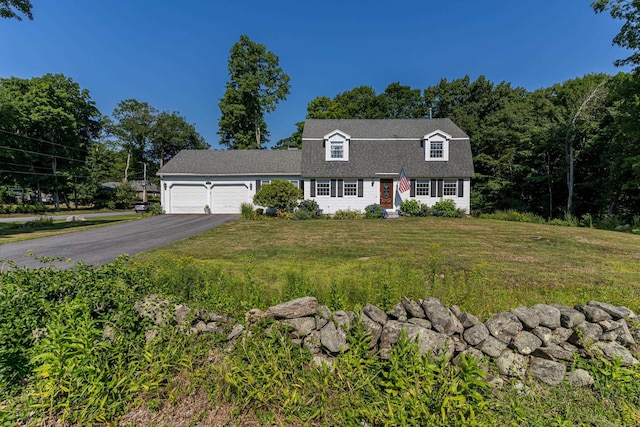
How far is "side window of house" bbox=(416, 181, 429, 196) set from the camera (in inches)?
758

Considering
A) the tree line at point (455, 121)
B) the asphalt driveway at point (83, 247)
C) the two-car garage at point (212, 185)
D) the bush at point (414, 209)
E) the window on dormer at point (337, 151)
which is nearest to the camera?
the asphalt driveway at point (83, 247)

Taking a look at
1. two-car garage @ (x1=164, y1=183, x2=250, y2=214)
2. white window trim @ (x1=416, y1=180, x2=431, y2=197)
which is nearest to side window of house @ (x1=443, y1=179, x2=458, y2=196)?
white window trim @ (x1=416, y1=180, x2=431, y2=197)

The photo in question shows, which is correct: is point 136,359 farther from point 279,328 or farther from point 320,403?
point 320,403

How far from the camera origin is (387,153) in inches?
800

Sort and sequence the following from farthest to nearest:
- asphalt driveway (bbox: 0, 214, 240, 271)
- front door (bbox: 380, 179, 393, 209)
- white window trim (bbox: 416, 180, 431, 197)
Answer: front door (bbox: 380, 179, 393, 209) → white window trim (bbox: 416, 180, 431, 197) → asphalt driveway (bbox: 0, 214, 240, 271)

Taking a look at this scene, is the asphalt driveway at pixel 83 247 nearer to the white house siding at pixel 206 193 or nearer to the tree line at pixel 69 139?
the white house siding at pixel 206 193

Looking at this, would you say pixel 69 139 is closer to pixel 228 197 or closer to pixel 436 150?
pixel 228 197

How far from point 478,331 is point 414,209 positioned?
52.1ft

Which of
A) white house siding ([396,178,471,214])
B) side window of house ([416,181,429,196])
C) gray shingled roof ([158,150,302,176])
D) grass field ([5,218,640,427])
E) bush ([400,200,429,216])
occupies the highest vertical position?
gray shingled roof ([158,150,302,176])

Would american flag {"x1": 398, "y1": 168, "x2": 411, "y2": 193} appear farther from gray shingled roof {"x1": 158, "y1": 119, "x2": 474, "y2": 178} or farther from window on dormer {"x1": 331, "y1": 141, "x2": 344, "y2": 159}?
window on dormer {"x1": 331, "y1": 141, "x2": 344, "y2": 159}

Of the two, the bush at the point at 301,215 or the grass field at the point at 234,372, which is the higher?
the bush at the point at 301,215

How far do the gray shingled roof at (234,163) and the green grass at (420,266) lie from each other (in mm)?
11208

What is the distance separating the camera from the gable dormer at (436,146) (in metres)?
19.6

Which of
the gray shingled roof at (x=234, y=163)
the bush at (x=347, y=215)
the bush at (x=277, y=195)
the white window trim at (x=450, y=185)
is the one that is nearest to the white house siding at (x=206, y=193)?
the gray shingled roof at (x=234, y=163)
